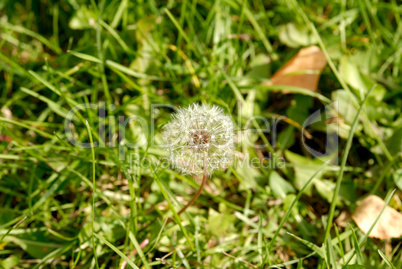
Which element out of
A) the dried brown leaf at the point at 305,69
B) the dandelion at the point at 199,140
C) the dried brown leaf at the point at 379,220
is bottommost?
the dried brown leaf at the point at 379,220

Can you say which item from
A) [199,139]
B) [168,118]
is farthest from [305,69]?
[199,139]

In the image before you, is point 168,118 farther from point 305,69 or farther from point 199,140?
point 305,69

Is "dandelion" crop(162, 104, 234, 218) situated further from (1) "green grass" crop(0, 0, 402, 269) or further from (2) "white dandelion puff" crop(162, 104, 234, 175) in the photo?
(1) "green grass" crop(0, 0, 402, 269)

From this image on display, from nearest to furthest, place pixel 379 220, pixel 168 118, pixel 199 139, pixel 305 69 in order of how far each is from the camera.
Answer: pixel 199 139 < pixel 379 220 < pixel 168 118 < pixel 305 69

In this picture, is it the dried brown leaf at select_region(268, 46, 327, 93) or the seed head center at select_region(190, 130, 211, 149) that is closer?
the seed head center at select_region(190, 130, 211, 149)

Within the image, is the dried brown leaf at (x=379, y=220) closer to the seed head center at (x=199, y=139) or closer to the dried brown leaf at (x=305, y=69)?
the dried brown leaf at (x=305, y=69)

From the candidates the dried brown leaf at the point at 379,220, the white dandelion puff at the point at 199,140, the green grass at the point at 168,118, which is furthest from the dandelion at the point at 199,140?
the dried brown leaf at the point at 379,220

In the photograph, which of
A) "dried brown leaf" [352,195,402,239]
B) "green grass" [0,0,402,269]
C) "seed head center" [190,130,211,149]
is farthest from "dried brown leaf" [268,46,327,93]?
"seed head center" [190,130,211,149]
